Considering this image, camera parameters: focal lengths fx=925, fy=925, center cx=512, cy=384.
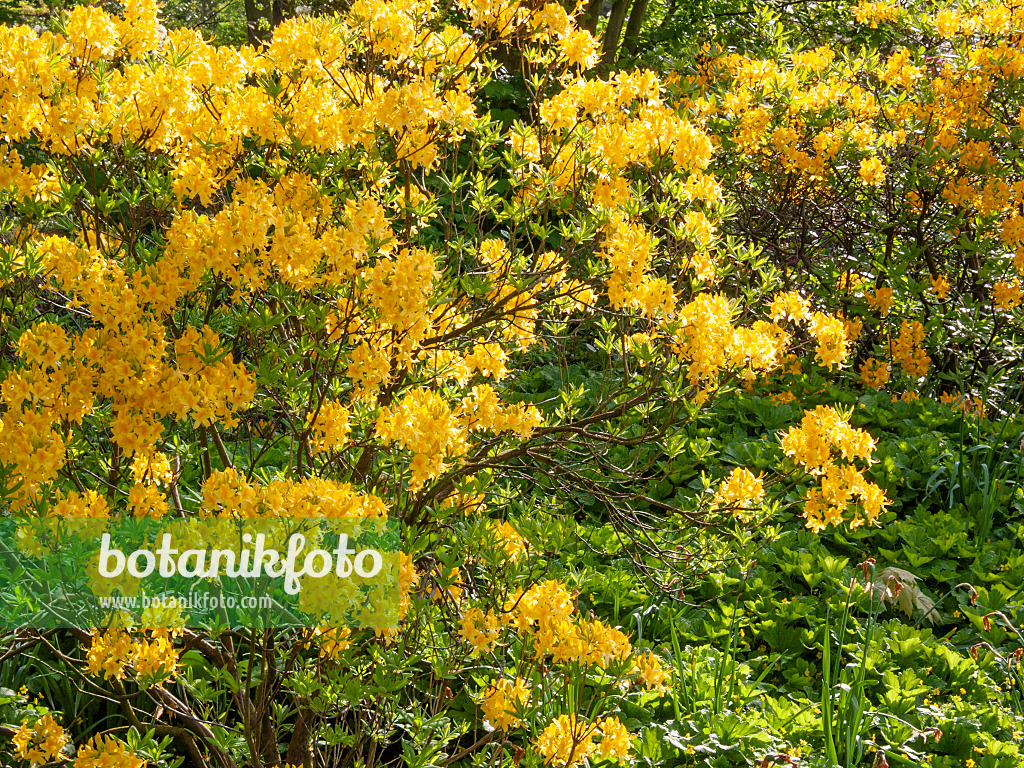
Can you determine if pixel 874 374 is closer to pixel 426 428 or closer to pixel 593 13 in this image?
pixel 593 13

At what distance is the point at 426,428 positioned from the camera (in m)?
1.95

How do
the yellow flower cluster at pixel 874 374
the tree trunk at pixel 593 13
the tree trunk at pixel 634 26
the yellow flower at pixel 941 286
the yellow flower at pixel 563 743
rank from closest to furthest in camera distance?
1. the yellow flower at pixel 563 743
2. the yellow flower at pixel 941 286
3. the yellow flower cluster at pixel 874 374
4. the tree trunk at pixel 593 13
5. the tree trunk at pixel 634 26

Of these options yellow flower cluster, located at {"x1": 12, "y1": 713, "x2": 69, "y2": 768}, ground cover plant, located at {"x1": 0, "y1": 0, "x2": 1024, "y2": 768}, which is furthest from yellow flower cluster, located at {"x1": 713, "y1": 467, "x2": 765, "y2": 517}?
yellow flower cluster, located at {"x1": 12, "y1": 713, "x2": 69, "y2": 768}

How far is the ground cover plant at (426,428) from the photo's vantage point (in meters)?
1.94

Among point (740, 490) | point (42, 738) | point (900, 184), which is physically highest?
point (900, 184)

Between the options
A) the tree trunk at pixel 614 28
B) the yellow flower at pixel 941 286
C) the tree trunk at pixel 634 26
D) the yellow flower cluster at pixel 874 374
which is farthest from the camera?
the tree trunk at pixel 634 26

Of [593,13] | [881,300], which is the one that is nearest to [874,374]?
[881,300]

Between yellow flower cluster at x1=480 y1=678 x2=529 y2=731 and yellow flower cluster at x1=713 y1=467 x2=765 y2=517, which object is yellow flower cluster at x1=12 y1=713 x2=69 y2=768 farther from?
yellow flower cluster at x1=713 y1=467 x2=765 y2=517

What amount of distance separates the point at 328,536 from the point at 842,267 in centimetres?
421

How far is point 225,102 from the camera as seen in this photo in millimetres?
2270

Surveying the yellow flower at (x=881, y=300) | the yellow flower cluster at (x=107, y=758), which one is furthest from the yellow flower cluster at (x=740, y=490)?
the yellow flower at (x=881, y=300)

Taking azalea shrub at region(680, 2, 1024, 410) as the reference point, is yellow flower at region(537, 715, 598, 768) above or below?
below

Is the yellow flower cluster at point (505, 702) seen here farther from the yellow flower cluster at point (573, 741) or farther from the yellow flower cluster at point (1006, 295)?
the yellow flower cluster at point (1006, 295)

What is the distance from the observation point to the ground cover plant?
1938 millimetres
